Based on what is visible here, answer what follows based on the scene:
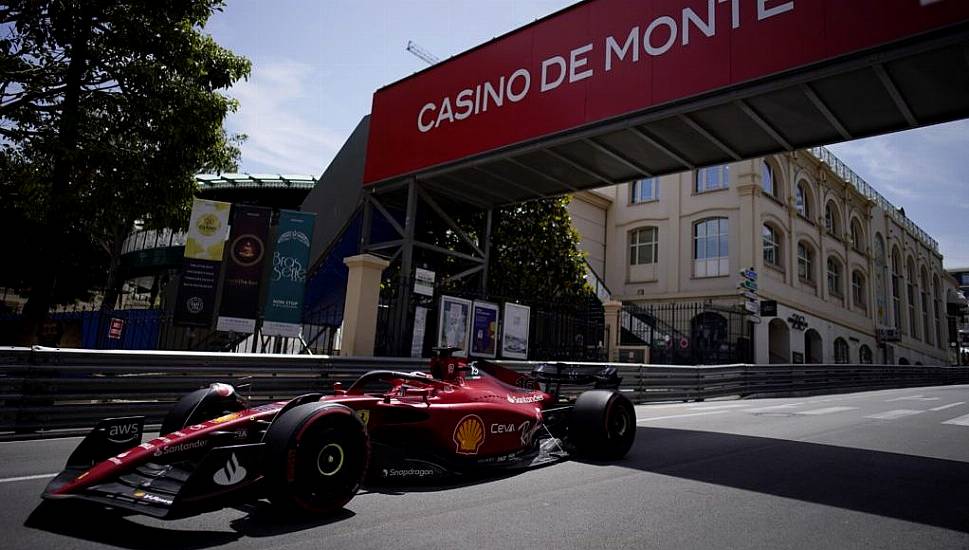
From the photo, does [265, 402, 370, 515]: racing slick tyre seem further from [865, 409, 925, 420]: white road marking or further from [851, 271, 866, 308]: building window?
[851, 271, 866, 308]: building window

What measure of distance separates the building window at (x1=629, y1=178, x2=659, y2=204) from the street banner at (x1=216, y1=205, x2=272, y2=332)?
22.4m

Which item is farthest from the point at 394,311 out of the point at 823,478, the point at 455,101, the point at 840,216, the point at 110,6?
the point at 840,216

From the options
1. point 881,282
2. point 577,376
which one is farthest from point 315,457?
point 881,282

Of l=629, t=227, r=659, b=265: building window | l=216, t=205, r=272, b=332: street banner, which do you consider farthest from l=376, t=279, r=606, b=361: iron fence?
l=629, t=227, r=659, b=265: building window

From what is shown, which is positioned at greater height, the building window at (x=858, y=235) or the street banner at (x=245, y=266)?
the building window at (x=858, y=235)

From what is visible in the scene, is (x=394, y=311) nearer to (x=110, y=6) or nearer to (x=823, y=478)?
(x=110, y=6)

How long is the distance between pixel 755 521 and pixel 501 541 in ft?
6.06

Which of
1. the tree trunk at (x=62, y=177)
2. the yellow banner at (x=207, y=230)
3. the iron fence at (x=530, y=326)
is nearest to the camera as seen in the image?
the tree trunk at (x=62, y=177)

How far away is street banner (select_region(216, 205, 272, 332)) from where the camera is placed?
44.8 ft

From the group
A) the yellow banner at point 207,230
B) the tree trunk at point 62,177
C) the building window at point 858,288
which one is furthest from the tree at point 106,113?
the building window at point 858,288

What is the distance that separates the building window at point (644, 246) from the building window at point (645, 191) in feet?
5.28

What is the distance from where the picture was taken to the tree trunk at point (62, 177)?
9.88 meters

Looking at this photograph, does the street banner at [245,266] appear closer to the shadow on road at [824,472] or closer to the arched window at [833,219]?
the shadow on road at [824,472]

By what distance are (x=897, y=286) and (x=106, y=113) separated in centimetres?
5326
